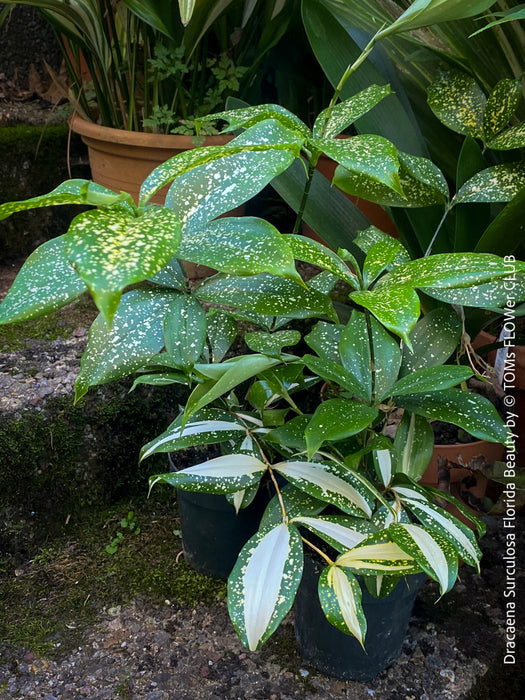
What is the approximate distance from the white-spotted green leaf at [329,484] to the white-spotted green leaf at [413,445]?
0.28ft

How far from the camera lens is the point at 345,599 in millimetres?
657

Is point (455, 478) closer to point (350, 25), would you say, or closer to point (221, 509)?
point (221, 509)

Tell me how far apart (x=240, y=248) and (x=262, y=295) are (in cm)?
15

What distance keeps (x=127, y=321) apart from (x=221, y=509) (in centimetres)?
57

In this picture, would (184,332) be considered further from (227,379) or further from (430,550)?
(430,550)

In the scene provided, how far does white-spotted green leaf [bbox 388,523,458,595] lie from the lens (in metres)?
0.63

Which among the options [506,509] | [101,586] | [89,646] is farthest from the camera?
[101,586]

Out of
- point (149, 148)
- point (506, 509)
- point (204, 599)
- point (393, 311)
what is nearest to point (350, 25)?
point (149, 148)

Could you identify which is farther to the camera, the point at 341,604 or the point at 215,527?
the point at 215,527

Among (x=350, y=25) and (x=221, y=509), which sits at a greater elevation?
(x=350, y=25)

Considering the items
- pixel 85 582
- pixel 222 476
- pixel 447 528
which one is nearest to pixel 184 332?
Result: pixel 222 476

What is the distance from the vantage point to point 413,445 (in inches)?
31.8

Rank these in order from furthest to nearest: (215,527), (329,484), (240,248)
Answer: (215,527) → (329,484) → (240,248)

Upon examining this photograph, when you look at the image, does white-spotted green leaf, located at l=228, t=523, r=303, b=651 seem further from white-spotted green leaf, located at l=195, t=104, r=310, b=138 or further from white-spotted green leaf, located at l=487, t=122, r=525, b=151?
white-spotted green leaf, located at l=487, t=122, r=525, b=151
